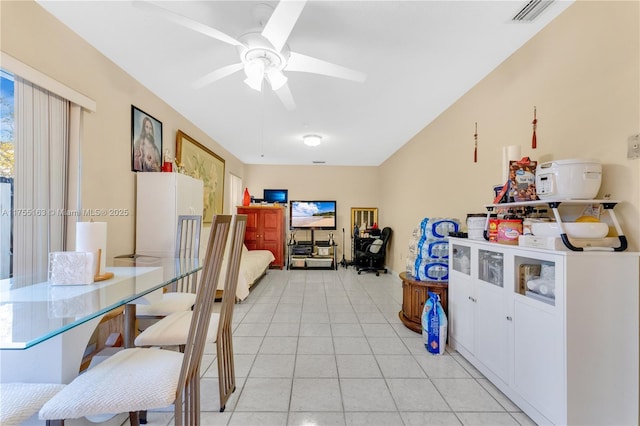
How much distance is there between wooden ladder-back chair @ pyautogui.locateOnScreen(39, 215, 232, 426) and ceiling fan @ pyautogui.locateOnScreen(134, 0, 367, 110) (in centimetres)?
112

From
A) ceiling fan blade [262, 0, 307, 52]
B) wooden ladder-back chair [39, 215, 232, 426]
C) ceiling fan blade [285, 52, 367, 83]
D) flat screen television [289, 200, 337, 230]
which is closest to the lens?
wooden ladder-back chair [39, 215, 232, 426]

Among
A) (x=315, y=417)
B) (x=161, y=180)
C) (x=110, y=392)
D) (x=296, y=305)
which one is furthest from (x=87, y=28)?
(x=296, y=305)

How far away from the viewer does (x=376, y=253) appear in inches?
225

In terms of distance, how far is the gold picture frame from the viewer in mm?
3494

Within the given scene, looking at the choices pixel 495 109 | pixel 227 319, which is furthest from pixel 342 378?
pixel 495 109

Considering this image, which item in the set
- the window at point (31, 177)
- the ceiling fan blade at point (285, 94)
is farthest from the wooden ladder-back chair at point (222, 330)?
the ceiling fan blade at point (285, 94)

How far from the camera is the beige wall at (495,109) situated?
55.8 inches

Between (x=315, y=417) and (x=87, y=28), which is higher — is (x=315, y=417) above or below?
below

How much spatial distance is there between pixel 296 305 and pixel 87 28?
3438 mm

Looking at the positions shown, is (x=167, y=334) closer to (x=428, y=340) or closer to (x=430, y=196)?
(x=428, y=340)

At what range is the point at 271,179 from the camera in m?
6.83

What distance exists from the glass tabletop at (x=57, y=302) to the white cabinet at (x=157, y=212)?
42.7 inches

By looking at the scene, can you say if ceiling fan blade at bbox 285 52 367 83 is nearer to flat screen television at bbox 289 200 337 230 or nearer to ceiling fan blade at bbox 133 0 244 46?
ceiling fan blade at bbox 133 0 244 46

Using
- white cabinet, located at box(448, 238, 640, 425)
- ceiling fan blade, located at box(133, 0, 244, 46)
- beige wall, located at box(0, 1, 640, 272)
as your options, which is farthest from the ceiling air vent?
ceiling fan blade, located at box(133, 0, 244, 46)
